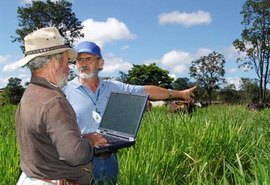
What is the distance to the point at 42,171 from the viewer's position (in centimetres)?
262

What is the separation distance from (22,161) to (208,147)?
308 centimetres

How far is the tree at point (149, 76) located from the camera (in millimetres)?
67938

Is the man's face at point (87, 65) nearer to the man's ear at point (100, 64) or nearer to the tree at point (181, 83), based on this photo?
the man's ear at point (100, 64)

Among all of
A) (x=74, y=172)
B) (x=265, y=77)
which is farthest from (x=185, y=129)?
(x=265, y=77)

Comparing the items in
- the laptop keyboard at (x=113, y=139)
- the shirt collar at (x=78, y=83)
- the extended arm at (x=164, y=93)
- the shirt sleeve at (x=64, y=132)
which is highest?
the shirt collar at (x=78, y=83)

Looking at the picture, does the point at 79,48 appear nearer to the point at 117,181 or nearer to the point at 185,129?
the point at 117,181

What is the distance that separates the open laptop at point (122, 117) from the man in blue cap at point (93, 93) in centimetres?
33

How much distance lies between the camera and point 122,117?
3.58m

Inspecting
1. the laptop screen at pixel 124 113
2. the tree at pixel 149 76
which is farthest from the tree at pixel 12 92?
the laptop screen at pixel 124 113

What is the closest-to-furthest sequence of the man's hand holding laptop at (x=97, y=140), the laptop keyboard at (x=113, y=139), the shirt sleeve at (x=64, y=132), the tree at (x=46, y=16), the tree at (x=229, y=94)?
1. the shirt sleeve at (x=64, y=132)
2. the man's hand holding laptop at (x=97, y=140)
3. the laptop keyboard at (x=113, y=139)
4. the tree at (x=46, y=16)
5. the tree at (x=229, y=94)

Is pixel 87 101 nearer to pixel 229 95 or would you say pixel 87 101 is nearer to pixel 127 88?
pixel 127 88

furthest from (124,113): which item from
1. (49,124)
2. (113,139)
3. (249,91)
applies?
(249,91)

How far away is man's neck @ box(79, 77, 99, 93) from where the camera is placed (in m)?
4.25

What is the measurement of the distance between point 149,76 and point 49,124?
65.6 meters
